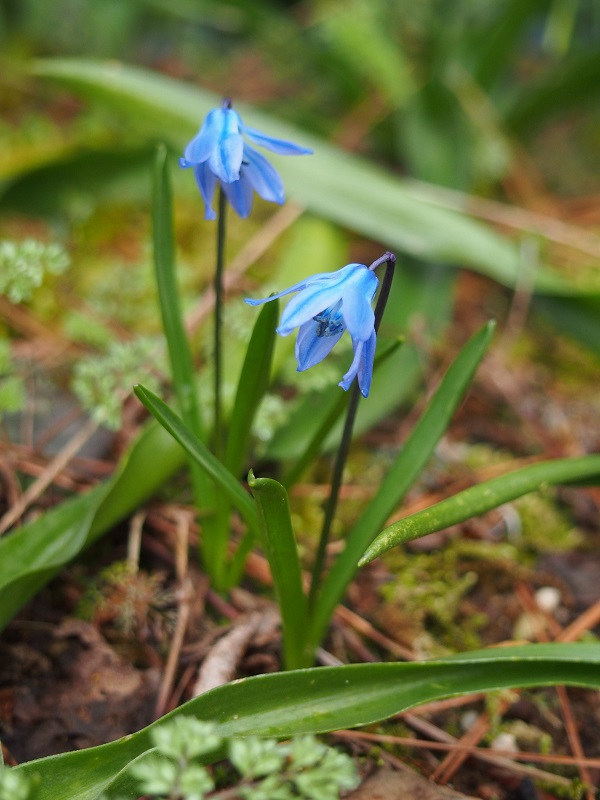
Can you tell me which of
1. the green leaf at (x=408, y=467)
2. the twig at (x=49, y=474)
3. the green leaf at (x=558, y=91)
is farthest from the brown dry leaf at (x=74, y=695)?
the green leaf at (x=558, y=91)

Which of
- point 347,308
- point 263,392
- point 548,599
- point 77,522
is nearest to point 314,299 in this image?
point 347,308

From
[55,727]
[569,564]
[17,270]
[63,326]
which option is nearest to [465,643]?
[569,564]

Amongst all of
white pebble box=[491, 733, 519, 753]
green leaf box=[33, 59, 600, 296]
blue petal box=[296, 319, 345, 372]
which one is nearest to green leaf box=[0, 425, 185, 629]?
blue petal box=[296, 319, 345, 372]

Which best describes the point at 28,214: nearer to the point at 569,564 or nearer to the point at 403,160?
the point at 403,160

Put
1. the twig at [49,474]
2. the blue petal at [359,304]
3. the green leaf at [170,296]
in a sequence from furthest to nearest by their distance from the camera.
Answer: the twig at [49,474] < the green leaf at [170,296] < the blue petal at [359,304]

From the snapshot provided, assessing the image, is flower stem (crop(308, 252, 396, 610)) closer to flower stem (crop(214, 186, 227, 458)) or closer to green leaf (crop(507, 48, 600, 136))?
flower stem (crop(214, 186, 227, 458))

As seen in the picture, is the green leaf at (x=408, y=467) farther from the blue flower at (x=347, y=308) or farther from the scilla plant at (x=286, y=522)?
the blue flower at (x=347, y=308)

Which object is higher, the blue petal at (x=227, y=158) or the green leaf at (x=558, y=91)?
the green leaf at (x=558, y=91)
